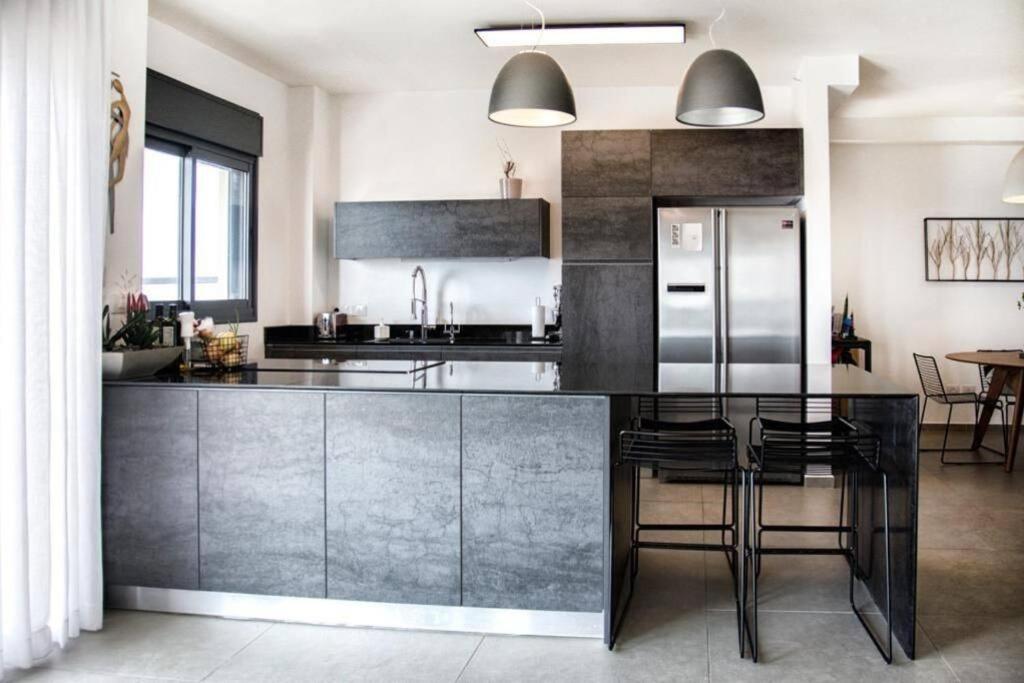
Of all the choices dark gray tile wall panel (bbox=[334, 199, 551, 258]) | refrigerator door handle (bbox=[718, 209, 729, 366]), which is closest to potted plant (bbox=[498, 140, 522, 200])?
dark gray tile wall panel (bbox=[334, 199, 551, 258])

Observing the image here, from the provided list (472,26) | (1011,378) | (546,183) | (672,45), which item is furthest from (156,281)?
(1011,378)

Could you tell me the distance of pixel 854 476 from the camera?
3500 millimetres

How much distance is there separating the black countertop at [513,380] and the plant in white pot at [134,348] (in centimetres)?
7

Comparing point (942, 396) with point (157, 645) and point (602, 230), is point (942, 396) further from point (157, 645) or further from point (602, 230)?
point (157, 645)

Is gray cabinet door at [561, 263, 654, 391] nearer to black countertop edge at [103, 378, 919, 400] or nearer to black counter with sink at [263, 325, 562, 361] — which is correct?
black counter with sink at [263, 325, 562, 361]

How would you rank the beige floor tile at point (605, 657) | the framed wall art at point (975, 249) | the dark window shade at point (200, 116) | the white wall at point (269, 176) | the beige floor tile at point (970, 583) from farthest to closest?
the framed wall art at point (975, 249)
the white wall at point (269, 176)
the dark window shade at point (200, 116)
the beige floor tile at point (970, 583)
the beige floor tile at point (605, 657)

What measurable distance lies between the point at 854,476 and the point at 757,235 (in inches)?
98.3

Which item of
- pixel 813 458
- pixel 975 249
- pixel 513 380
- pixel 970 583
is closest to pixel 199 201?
pixel 513 380

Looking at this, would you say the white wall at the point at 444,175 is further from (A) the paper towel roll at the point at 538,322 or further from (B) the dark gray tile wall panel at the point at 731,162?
(B) the dark gray tile wall panel at the point at 731,162

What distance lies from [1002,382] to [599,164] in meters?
3.46

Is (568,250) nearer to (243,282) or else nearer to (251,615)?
(243,282)

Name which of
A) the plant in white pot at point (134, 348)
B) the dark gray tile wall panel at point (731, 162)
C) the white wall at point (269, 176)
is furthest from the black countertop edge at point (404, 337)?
the plant in white pot at point (134, 348)

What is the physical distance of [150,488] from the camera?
3.28 m

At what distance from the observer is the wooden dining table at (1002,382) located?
19.7ft
